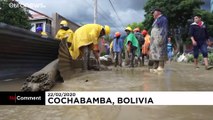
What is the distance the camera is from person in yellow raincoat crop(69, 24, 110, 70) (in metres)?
8.38

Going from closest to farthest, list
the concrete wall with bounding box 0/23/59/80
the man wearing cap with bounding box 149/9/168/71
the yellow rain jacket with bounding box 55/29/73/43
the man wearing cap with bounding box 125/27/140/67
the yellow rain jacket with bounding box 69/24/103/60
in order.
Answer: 1. the concrete wall with bounding box 0/23/59/80
2. the man wearing cap with bounding box 149/9/168/71
3. the yellow rain jacket with bounding box 69/24/103/60
4. the yellow rain jacket with bounding box 55/29/73/43
5. the man wearing cap with bounding box 125/27/140/67

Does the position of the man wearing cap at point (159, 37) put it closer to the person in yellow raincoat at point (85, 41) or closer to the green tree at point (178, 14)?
the person in yellow raincoat at point (85, 41)

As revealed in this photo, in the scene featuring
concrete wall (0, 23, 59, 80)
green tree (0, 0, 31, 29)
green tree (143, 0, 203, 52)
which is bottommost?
concrete wall (0, 23, 59, 80)

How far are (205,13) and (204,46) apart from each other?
31.2 meters

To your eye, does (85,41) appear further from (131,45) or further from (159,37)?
(131,45)

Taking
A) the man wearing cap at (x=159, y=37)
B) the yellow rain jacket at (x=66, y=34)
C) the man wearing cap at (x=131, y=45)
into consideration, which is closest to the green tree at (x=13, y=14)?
the yellow rain jacket at (x=66, y=34)

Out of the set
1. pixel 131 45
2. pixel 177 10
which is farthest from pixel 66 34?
pixel 177 10

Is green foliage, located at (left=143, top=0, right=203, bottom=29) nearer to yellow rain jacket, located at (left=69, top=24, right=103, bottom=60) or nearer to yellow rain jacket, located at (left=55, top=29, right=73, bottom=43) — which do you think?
yellow rain jacket, located at (left=55, top=29, right=73, bottom=43)

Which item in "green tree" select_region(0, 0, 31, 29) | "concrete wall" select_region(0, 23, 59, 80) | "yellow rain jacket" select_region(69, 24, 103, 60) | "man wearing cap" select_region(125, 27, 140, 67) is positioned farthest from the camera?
"green tree" select_region(0, 0, 31, 29)

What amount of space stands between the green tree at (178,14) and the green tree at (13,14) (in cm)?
2593

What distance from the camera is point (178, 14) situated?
40.6 m

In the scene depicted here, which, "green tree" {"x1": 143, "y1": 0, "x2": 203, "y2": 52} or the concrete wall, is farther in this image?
"green tree" {"x1": 143, "y1": 0, "x2": 203, "y2": 52}

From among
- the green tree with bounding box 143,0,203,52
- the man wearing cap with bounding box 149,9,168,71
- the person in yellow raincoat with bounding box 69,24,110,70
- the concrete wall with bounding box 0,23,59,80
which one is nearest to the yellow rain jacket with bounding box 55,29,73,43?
the person in yellow raincoat with bounding box 69,24,110,70

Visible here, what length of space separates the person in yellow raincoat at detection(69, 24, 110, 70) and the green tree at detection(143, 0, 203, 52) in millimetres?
31411
